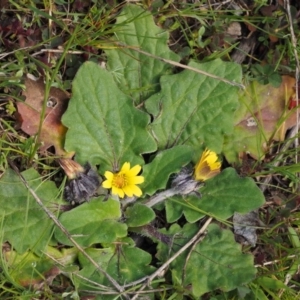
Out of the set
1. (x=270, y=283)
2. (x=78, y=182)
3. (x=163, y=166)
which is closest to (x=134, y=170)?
(x=163, y=166)

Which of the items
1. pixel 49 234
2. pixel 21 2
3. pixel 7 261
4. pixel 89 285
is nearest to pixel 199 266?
pixel 89 285

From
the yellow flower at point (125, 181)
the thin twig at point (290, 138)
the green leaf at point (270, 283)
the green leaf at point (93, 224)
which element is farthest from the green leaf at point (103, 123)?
the green leaf at point (270, 283)

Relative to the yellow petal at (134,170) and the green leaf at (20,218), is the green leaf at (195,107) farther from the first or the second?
the green leaf at (20,218)

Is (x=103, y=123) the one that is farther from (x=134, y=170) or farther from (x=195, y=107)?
(x=195, y=107)

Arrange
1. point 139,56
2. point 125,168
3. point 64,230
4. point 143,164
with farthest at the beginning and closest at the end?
1. point 139,56
2. point 143,164
3. point 125,168
4. point 64,230

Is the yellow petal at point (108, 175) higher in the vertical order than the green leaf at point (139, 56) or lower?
lower

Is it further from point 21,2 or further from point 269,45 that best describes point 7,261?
point 269,45
